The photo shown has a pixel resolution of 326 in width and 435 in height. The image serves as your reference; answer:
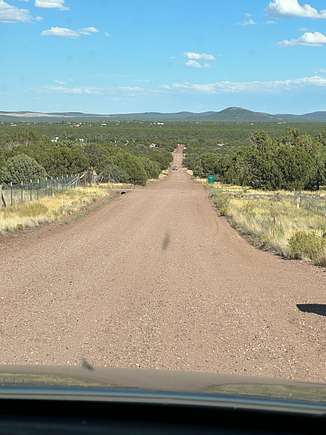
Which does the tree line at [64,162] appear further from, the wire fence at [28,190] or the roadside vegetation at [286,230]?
the roadside vegetation at [286,230]

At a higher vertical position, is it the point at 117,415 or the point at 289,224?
the point at 117,415

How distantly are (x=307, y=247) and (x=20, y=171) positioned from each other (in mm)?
44639

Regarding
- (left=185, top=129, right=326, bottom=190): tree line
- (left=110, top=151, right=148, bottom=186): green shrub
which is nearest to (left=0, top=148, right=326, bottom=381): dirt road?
(left=185, top=129, right=326, bottom=190): tree line

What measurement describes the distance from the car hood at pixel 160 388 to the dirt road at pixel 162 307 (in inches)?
113

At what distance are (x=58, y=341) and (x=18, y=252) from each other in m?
10.4

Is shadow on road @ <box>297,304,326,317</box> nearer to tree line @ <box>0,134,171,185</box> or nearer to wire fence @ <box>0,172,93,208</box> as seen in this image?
wire fence @ <box>0,172,93,208</box>

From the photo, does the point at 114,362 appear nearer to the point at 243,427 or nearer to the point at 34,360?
the point at 34,360

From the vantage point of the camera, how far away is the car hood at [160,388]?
2.99 meters

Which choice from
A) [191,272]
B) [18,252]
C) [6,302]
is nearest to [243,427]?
[6,302]

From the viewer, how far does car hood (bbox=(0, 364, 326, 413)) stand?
9.80 feet

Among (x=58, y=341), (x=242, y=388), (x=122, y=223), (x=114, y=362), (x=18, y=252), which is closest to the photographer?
(x=242, y=388)

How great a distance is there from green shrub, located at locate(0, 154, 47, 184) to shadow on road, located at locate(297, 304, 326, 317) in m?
48.6

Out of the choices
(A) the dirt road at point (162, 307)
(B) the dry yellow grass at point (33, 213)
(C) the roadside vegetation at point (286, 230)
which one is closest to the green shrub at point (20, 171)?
(B) the dry yellow grass at point (33, 213)

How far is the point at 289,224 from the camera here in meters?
24.2
